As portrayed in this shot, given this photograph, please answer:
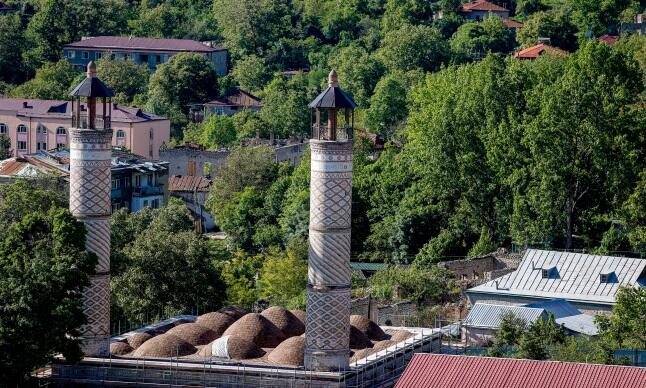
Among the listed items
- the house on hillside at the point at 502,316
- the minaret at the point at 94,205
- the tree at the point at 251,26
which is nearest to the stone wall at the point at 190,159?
the tree at the point at 251,26

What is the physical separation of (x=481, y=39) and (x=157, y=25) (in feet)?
68.0

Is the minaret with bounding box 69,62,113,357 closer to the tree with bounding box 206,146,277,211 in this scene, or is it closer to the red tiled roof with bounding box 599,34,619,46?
the tree with bounding box 206,146,277,211

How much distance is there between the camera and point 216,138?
103000 millimetres

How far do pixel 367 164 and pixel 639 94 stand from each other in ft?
36.7

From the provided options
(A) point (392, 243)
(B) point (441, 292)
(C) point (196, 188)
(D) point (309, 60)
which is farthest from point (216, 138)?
(B) point (441, 292)

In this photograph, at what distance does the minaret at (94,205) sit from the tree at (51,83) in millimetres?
60022

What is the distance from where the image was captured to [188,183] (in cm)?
9219

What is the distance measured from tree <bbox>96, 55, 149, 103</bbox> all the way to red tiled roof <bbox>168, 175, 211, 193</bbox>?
19.5 metres

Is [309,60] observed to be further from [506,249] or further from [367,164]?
[506,249]

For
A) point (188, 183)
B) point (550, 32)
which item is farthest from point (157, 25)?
point (188, 183)

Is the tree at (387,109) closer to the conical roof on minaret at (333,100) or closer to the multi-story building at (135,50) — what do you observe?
the multi-story building at (135,50)

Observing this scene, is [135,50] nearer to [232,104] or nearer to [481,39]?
[232,104]

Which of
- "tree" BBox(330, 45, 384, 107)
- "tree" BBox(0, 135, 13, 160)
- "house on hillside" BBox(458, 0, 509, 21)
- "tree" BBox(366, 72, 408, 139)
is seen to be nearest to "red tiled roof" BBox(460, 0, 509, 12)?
"house on hillside" BBox(458, 0, 509, 21)

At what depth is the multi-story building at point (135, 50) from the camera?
387ft
